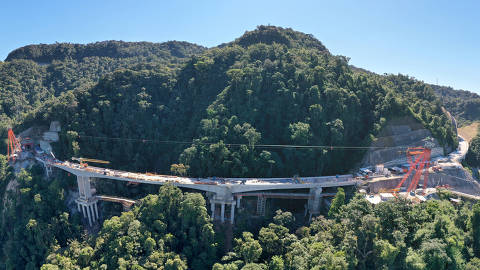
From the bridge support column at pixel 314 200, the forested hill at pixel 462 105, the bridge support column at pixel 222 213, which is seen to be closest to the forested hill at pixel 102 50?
the bridge support column at pixel 222 213

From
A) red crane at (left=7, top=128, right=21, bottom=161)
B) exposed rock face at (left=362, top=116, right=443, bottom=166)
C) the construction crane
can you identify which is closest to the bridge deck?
the construction crane

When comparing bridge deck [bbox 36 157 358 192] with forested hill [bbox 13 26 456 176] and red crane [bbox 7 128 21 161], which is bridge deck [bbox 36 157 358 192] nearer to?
forested hill [bbox 13 26 456 176]

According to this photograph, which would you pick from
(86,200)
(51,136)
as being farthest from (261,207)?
(51,136)

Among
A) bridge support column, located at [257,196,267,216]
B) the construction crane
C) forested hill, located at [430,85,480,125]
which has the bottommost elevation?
bridge support column, located at [257,196,267,216]

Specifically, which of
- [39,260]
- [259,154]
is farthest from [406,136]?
[39,260]

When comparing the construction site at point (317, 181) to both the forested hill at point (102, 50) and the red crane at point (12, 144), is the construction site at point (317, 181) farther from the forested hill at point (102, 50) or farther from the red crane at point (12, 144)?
the forested hill at point (102, 50)

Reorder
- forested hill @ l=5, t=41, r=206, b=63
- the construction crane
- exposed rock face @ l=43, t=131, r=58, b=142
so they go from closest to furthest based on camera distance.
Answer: the construction crane
exposed rock face @ l=43, t=131, r=58, b=142
forested hill @ l=5, t=41, r=206, b=63
